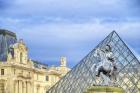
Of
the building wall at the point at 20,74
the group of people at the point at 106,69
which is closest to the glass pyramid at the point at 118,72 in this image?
the group of people at the point at 106,69

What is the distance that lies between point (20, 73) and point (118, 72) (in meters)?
60.3

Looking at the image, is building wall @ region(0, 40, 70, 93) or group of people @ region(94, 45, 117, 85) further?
building wall @ region(0, 40, 70, 93)

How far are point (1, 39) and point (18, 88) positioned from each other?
478 inches

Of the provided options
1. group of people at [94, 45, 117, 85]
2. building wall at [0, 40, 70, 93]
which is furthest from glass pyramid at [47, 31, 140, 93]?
building wall at [0, 40, 70, 93]

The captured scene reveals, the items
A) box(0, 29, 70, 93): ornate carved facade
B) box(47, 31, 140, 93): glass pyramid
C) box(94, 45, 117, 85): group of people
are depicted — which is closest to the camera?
box(94, 45, 117, 85): group of people

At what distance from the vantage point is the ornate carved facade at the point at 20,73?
10112cm

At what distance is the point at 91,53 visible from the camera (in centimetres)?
Answer: 4962

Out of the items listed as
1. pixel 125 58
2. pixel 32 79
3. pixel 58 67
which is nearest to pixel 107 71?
pixel 125 58

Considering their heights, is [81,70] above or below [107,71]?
above

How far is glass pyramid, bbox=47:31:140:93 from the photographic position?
4409cm

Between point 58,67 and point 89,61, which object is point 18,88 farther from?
point 89,61

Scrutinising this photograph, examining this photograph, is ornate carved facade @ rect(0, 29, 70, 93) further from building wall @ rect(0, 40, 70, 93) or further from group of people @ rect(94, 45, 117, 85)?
group of people @ rect(94, 45, 117, 85)

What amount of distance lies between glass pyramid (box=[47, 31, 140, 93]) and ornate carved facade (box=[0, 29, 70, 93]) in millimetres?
51292

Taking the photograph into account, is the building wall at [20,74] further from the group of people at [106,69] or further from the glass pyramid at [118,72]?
the group of people at [106,69]
